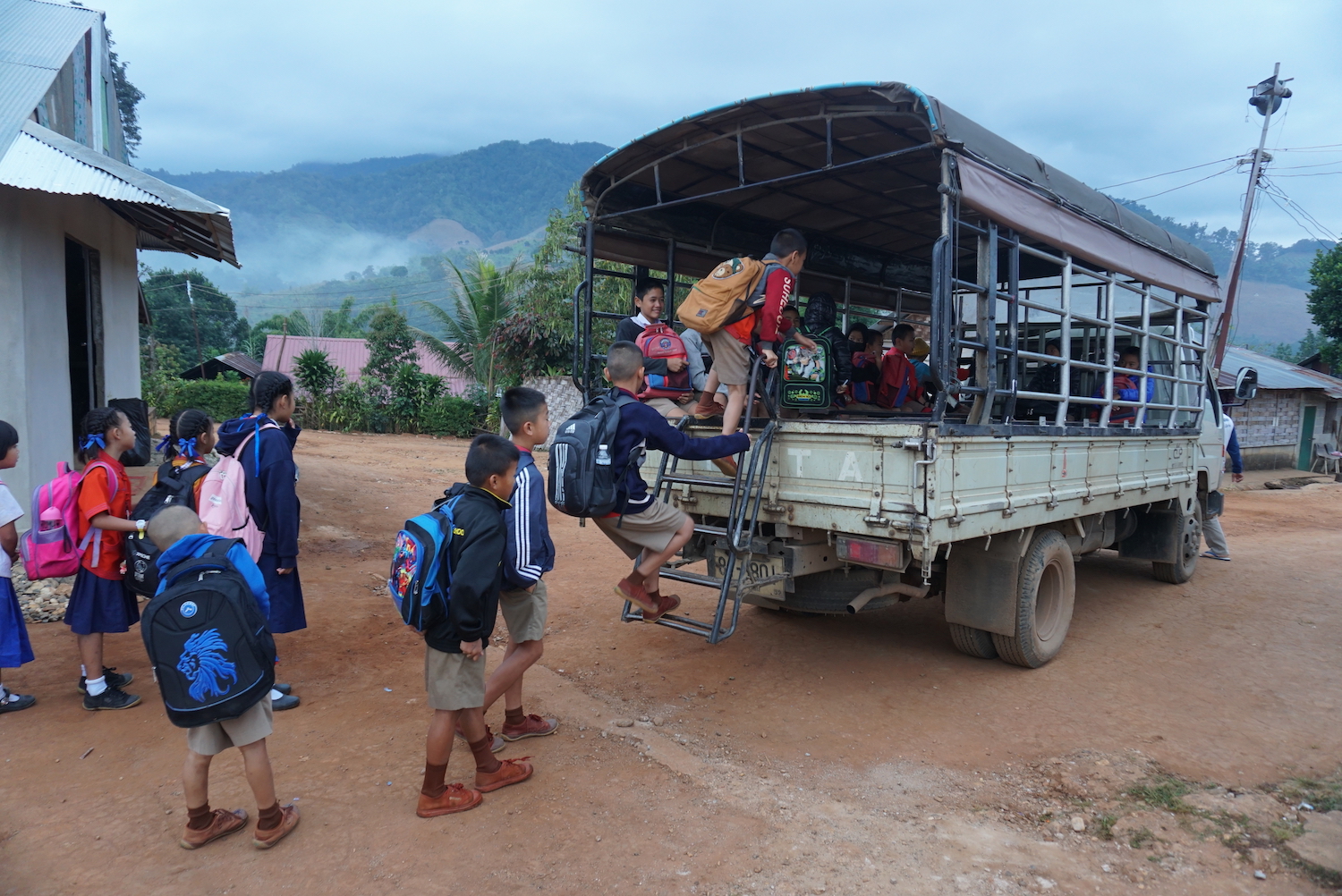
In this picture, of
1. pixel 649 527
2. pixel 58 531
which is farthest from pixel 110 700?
pixel 649 527

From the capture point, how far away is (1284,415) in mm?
21375

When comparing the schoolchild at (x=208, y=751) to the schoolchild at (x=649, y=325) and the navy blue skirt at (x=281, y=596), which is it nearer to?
the navy blue skirt at (x=281, y=596)

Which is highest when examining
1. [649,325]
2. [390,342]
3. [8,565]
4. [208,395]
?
[390,342]

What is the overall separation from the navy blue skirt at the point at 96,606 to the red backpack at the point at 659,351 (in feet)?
9.49

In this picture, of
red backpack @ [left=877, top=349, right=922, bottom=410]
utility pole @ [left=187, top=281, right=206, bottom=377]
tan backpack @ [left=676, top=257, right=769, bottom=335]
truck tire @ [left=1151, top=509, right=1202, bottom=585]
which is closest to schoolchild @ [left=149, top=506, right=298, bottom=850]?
tan backpack @ [left=676, top=257, right=769, bottom=335]

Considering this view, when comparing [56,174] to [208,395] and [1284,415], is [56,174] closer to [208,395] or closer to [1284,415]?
[208,395]

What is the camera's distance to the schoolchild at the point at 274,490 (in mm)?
4023

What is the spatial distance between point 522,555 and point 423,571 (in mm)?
431

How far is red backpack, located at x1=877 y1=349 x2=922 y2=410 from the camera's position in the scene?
6.73 m

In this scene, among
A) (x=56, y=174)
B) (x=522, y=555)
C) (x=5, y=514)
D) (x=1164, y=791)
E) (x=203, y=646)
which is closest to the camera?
(x=203, y=646)

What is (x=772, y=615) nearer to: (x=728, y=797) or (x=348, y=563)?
(x=728, y=797)

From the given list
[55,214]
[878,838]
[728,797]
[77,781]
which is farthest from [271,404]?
[55,214]

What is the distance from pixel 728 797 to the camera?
3.23 meters

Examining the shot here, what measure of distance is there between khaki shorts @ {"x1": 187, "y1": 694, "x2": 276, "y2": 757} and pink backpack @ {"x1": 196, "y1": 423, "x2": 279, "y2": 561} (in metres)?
1.24
